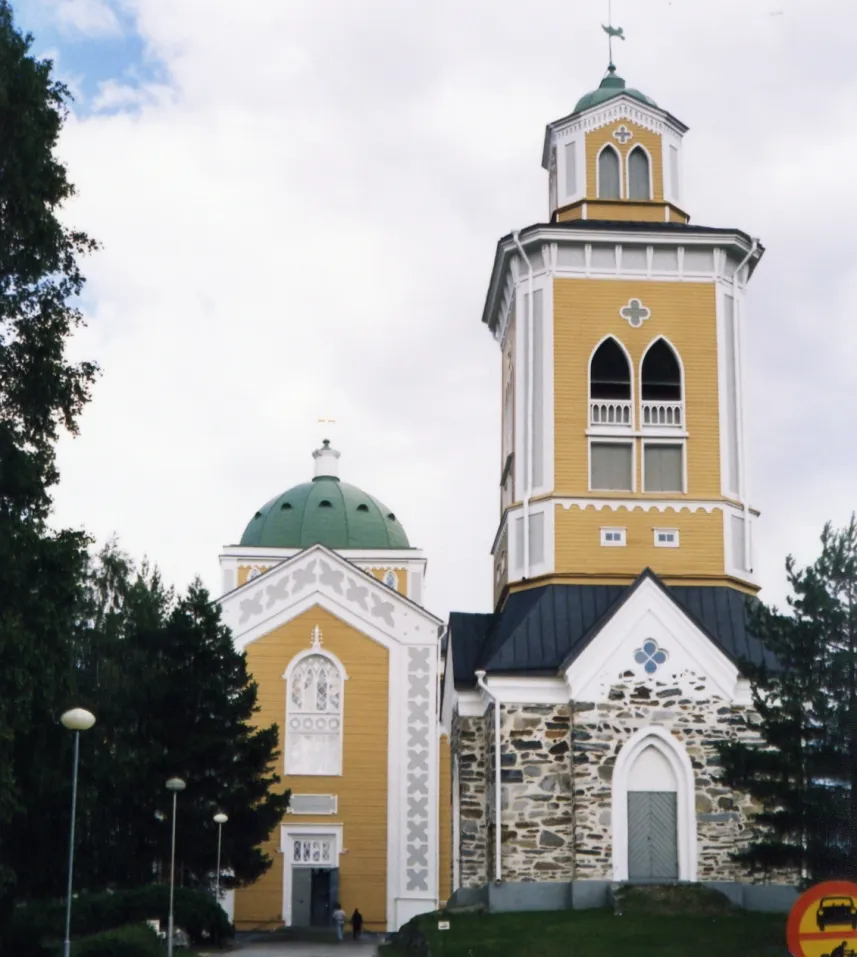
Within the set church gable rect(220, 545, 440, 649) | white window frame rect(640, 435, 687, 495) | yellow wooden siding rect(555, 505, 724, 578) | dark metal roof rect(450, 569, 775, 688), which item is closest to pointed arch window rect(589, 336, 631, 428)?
white window frame rect(640, 435, 687, 495)

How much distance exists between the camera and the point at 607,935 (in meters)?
23.2

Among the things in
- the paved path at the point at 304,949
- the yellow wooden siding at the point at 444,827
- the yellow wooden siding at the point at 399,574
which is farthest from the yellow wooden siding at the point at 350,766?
the yellow wooden siding at the point at 399,574

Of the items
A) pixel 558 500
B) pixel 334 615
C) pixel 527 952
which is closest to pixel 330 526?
pixel 334 615

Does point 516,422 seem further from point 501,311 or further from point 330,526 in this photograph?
point 330,526

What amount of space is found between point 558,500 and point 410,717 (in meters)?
12.6

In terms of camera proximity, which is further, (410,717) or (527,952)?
(410,717)

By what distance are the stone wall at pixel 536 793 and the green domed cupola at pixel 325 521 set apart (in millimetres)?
25689

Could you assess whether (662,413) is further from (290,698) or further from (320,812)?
(320,812)

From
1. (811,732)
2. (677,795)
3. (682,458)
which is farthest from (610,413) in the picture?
(811,732)

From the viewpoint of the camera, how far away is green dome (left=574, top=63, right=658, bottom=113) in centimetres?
3219

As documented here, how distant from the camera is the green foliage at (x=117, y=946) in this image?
66.6 feet

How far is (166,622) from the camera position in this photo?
34.1 meters

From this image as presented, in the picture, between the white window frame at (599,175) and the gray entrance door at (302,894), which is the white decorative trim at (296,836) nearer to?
the gray entrance door at (302,894)

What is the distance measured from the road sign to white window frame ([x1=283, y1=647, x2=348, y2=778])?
3210 cm
